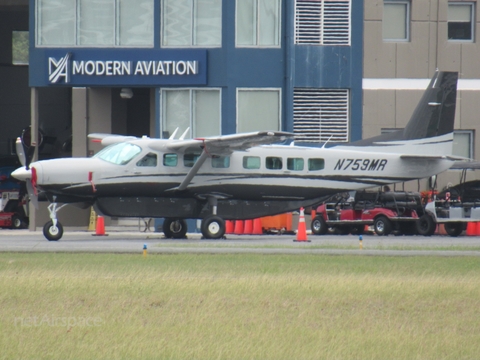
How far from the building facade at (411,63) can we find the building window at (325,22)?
77cm

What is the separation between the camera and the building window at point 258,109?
32.5m

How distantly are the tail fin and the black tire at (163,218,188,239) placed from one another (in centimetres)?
668

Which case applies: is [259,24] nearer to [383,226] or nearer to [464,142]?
[464,142]

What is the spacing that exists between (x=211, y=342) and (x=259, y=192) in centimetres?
1508

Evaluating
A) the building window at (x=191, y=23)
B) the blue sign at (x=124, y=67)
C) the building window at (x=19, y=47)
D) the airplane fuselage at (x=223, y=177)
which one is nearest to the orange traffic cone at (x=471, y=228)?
the airplane fuselage at (x=223, y=177)

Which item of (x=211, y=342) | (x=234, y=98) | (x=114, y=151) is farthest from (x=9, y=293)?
(x=234, y=98)

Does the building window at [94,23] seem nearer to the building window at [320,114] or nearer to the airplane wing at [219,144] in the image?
the building window at [320,114]

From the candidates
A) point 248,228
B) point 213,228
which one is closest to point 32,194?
point 213,228

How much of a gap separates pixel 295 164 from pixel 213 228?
300 cm

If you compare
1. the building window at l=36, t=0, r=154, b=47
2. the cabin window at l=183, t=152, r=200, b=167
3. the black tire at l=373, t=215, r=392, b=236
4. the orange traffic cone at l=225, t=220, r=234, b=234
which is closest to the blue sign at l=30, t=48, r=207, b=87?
the building window at l=36, t=0, r=154, b=47

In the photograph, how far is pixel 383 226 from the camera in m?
27.0

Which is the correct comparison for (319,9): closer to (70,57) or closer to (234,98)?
(234,98)

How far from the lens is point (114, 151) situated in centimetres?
2398

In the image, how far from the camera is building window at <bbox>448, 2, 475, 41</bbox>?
109 ft
